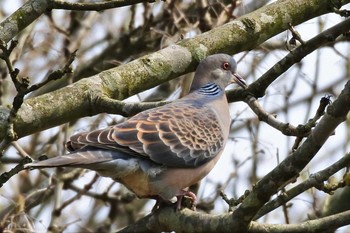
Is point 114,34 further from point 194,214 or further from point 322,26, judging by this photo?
point 194,214

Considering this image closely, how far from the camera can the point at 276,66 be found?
4.60m

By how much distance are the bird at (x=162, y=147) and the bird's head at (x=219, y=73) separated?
0.02 metres

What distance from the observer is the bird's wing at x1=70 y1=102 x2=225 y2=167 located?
183 inches

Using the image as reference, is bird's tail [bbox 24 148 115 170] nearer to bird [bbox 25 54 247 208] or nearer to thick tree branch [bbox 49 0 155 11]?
bird [bbox 25 54 247 208]

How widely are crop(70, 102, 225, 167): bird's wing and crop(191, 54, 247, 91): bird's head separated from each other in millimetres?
277

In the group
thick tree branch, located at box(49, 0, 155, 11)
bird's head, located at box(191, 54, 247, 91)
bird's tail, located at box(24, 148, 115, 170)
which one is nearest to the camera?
bird's tail, located at box(24, 148, 115, 170)

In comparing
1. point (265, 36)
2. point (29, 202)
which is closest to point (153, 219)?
point (265, 36)

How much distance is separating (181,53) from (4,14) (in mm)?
3188

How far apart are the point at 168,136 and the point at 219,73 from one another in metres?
0.90

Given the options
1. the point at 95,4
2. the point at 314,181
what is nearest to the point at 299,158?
the point at 314,181

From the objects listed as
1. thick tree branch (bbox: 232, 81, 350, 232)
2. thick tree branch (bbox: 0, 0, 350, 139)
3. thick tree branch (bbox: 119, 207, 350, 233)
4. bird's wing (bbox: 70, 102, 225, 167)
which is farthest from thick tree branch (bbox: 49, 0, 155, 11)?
thick tree branch (bbox: 232, 81, 350, 232)

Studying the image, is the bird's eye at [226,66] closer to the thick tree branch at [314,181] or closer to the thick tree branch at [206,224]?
the thick tree branch at [206,224]

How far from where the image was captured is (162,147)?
489cm

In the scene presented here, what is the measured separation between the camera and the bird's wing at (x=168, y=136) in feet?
15.3
